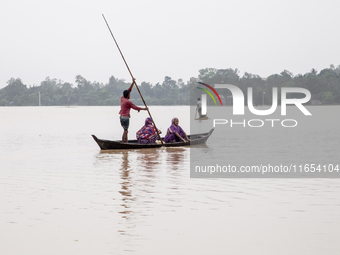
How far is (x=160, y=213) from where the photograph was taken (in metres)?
6.26

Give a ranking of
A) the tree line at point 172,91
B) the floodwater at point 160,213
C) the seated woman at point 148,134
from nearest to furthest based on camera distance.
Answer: the floodwater at point 160,213
the seated woman at point 148,134
the tree line at point 172,91

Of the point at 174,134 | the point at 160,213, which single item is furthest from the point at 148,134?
the point at 160,213

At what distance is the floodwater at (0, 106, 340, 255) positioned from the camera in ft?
16.3

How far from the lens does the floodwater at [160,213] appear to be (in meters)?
4.98

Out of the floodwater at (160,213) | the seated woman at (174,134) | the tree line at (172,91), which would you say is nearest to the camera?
the floodwater at (160,213)

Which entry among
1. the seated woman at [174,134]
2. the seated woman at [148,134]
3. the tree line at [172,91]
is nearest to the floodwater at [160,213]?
the seated woman at [148,134]

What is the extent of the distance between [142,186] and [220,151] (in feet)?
22.3

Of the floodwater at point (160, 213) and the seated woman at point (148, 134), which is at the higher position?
the seated woman at point (148, 134)

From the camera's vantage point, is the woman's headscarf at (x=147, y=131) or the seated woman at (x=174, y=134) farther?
the seated woman at (x=174, y=134)

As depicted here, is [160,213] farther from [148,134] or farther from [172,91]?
[172,91]

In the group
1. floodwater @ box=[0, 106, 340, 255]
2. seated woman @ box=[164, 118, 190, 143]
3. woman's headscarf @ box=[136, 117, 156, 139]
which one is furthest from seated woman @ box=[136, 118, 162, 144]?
floodwater @ box=[0, 106, 340, 255]

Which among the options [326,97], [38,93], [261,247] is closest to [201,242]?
[261,247]

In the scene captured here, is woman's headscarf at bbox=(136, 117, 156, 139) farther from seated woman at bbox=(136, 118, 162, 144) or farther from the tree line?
the tree line

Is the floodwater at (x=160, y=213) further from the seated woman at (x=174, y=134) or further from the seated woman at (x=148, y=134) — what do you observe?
the seated woman at (x=174, y=134)
